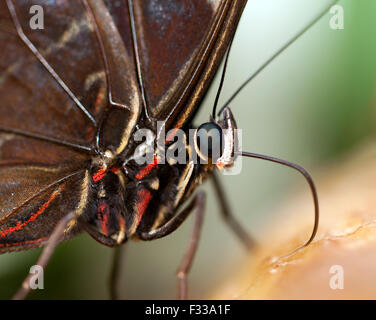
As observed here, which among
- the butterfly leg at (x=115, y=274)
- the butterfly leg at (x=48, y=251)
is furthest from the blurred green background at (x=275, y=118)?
the butterfly leg at (x=48, y=251)

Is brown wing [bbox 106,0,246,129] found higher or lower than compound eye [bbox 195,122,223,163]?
higher

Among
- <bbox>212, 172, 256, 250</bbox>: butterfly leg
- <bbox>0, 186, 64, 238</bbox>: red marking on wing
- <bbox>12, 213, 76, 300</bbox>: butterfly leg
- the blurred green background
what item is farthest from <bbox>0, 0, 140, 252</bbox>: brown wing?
<bbox>212, 172, 256, 250</bbox>: butterfly leg

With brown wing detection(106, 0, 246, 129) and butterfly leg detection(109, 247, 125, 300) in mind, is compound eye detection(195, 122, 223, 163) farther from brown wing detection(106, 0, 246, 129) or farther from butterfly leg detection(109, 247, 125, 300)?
butterfly leg detection(109, 247, 125, 300)

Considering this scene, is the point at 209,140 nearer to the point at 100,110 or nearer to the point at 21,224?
the point at 100,110

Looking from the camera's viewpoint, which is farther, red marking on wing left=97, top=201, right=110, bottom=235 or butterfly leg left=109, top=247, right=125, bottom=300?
butterfly leg left=109, top=247, right=125, bottom=300

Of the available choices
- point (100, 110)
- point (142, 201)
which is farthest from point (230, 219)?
point (100, 110)

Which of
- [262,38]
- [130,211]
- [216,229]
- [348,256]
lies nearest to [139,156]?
[130,211]
